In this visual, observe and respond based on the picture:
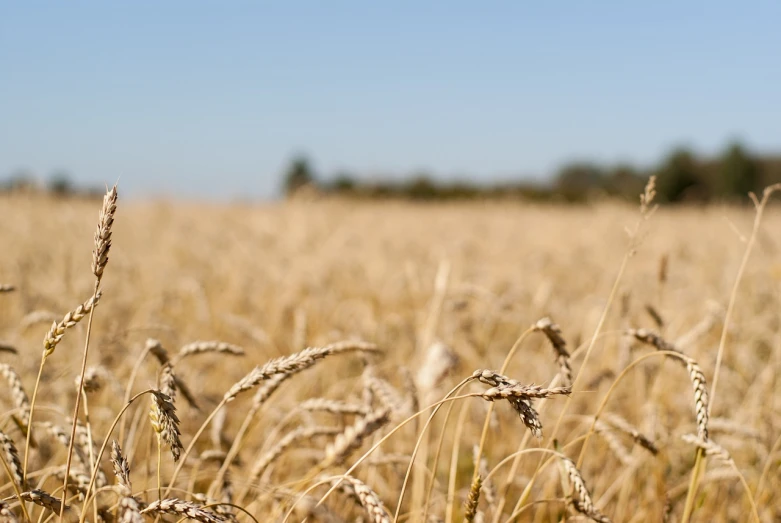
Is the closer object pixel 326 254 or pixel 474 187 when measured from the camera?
pixel 326 254

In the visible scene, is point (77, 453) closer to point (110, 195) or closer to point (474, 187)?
point (110, 195)

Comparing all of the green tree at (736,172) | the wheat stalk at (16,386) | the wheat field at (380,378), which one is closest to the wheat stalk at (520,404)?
the wheat field at (380,378)

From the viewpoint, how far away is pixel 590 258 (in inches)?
252

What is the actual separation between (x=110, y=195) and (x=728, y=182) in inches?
1417

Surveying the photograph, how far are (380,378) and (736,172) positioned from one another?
35.4 m

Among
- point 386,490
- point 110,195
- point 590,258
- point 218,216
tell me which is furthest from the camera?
point 218,216

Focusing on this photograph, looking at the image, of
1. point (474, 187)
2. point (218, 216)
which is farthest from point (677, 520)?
point (474, 187)

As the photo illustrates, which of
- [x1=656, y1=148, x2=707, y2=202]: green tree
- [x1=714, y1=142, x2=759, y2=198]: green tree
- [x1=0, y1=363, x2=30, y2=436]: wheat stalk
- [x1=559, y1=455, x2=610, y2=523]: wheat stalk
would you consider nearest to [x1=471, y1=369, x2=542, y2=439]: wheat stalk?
[x1=559, y1=455, x2=610, y2=523]: wheat stalk

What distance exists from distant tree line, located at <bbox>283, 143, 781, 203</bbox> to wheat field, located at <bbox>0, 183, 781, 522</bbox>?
11364 millimetres

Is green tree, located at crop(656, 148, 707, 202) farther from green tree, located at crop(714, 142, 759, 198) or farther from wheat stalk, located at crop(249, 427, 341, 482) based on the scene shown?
wheat stalk, located at crop(249, 427, 341, 482)

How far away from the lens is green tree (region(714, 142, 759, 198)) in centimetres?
3151

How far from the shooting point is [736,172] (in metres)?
32.3

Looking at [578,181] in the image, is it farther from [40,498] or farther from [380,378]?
[40,498]

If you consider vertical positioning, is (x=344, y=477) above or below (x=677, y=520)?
above
